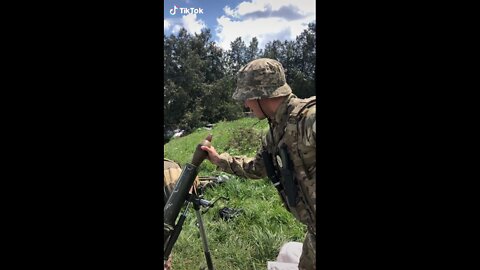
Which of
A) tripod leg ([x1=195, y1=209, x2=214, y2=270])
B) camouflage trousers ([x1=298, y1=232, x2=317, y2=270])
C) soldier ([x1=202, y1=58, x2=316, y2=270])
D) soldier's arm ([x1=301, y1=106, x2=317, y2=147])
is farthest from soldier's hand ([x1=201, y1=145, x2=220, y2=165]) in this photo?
camouflage trousers ([x1=298, y1=232, x2=317, y2=270])

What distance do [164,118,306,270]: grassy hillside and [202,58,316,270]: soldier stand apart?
6 cm

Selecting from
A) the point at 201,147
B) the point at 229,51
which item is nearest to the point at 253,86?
the point at 229,51

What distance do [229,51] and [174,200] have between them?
71 cm

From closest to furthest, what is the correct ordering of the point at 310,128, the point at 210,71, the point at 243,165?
the point at 310,128, the point at 210,71, the point at 243,165

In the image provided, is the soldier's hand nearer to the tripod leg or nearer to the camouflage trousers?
the tripod leg

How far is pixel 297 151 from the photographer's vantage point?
68.9 inches

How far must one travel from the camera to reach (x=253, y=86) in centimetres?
178

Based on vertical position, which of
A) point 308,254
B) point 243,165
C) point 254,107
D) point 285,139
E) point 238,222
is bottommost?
point 308,254

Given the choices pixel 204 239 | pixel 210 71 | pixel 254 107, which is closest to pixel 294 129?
pixel 254 107

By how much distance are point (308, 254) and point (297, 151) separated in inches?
18.0

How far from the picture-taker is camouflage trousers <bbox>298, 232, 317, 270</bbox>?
1.74 meters

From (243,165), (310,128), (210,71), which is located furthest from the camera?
(243,165)

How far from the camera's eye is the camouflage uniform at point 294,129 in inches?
67.3

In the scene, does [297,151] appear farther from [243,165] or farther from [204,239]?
[204,239]
